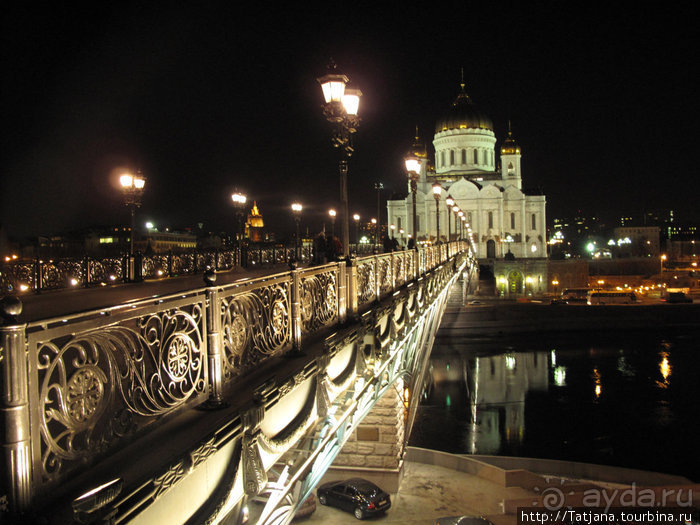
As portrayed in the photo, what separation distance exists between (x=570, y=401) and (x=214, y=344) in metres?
29.1

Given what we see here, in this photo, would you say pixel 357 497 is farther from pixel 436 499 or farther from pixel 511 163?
pixel 511 163

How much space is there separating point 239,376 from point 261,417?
24.2 inches

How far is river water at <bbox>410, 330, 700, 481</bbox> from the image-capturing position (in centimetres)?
2309

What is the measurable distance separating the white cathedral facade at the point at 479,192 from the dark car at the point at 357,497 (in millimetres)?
63308

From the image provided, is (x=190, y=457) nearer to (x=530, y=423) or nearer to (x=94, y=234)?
(x=530, y=423)

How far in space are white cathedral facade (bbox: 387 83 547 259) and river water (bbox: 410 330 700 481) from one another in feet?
116

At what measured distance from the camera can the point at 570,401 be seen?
2950cm

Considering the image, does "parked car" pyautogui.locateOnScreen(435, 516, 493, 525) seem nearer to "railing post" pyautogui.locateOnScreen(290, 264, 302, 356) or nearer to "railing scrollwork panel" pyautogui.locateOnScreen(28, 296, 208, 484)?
"railing post" pyautogui.locateOnScreen(290, 264, 302, 356)

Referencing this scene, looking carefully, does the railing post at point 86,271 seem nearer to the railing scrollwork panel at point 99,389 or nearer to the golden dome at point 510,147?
the railing scrollwork panel at point 99,389

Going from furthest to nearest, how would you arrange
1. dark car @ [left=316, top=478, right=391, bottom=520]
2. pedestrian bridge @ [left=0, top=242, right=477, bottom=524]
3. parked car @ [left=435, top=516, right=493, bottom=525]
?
dark car @ [left=316, top=478, right=391, bottom=520] < parked car @ [left=435, top=516, right=493, bottom=525] < pedestrian bridge @ [left=0, top=242, right=477, bottom=524]

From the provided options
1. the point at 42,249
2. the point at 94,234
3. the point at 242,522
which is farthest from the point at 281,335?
the point at 94,234

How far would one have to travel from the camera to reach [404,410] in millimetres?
18094

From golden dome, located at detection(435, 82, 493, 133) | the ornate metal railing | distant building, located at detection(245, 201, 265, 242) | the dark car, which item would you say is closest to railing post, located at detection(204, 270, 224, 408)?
the ornate metal railing

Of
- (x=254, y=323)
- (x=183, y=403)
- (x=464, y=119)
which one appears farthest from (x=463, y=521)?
(x=464, y=119)
